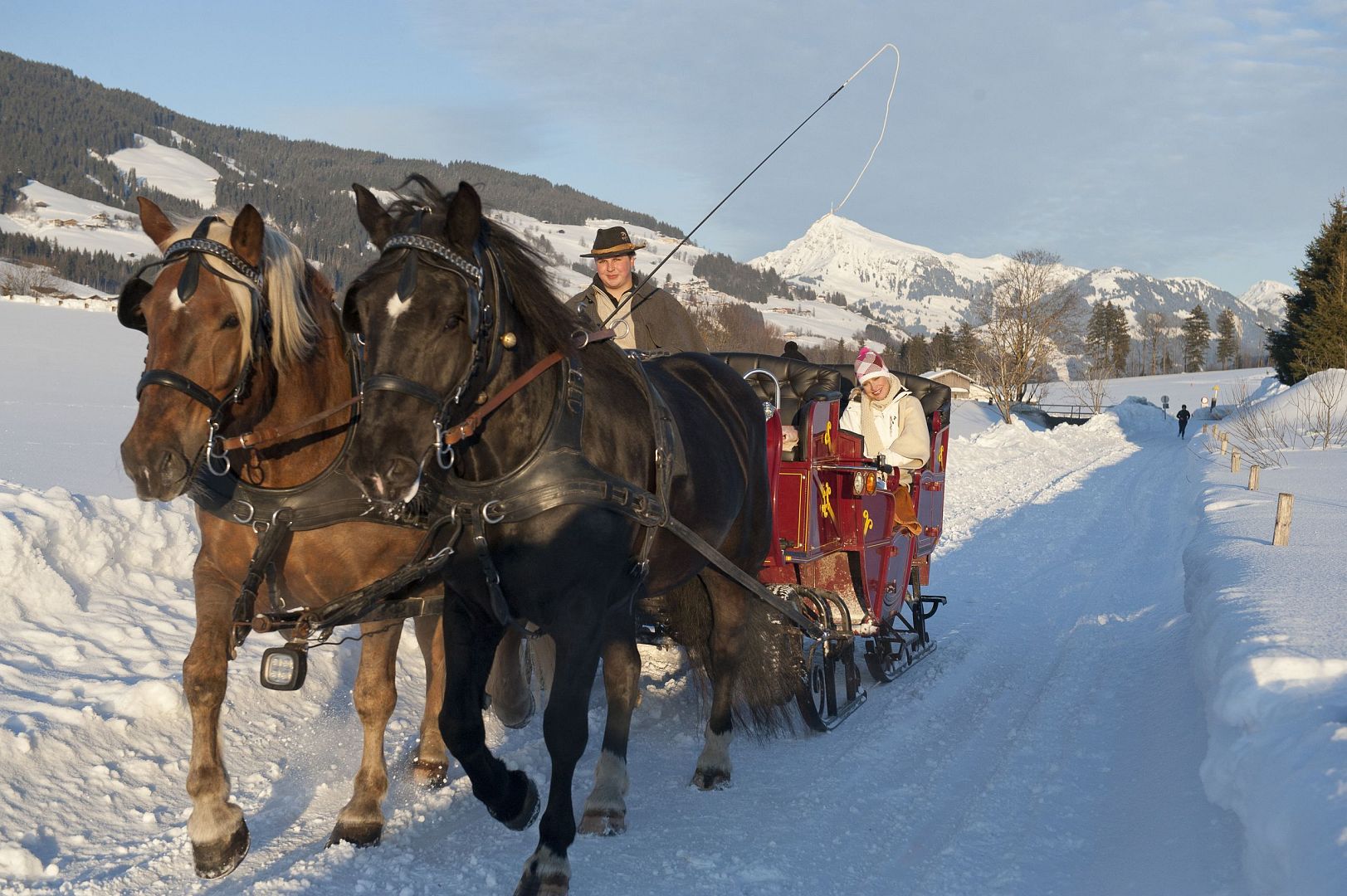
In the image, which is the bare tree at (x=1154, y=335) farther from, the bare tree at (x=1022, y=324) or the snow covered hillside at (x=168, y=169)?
the snow covered hillside at (x=168, y=169)

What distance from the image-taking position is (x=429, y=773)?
445cm

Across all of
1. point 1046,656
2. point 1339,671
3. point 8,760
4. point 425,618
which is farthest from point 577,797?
point 1046,656

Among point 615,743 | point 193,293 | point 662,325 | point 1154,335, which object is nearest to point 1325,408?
point 662,325

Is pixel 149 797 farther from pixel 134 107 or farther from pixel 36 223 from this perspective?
pixel 134 107

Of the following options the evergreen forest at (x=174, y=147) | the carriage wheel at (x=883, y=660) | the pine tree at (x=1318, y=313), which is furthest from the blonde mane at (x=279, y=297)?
the evergreen forest at (x=174, y=147)

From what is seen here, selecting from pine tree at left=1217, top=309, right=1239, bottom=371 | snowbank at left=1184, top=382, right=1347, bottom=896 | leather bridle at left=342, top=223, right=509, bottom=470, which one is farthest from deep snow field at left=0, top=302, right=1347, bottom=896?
pine tree at left=1217, top=309, right=1239, bottom=371

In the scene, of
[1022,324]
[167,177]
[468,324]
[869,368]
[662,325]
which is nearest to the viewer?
[468,324]

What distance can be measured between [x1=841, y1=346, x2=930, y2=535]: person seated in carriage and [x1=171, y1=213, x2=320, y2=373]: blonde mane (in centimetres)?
386

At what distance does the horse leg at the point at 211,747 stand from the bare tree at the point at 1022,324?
146ft

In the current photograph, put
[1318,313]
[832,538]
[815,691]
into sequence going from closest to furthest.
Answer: [815,691] → [832,538] → [1318,313]

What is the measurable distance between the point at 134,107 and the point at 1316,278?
192 meters

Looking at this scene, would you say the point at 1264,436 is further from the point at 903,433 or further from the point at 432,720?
the point at 432,720

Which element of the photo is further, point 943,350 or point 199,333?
point 943,350

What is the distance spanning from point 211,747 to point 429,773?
1076 mm
